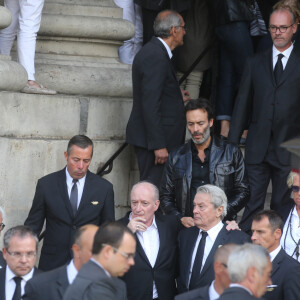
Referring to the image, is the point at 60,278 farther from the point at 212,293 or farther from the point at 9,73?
the point at 9,73

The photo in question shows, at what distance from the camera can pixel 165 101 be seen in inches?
405

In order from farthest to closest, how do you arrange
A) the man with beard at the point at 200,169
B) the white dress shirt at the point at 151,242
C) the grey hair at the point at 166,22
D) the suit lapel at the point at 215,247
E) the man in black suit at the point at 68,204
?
the grey hair at the point at 166,22, the man with beard at the point at 200,169, the man in black suit at the point at 68,204, the white dress shirt at the point at 151,242, the suit lapel at the point at 215,247

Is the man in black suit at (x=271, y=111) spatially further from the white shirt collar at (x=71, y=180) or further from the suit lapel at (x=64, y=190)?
the suit lapel at (x=64, y=190)

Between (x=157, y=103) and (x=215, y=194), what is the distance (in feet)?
5.10

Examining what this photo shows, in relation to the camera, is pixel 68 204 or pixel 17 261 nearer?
pixel 17 261

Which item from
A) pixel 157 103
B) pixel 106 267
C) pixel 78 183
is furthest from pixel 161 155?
pixel 106 267

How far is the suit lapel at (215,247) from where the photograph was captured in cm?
863

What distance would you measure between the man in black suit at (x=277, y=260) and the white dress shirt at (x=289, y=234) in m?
0.35

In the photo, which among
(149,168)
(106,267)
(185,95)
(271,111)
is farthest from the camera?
(185,95)

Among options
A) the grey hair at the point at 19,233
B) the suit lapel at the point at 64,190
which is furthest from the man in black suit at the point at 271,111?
the grey hair at the point at 19,233

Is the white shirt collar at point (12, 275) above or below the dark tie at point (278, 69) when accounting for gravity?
below

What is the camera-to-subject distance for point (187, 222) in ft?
29.6

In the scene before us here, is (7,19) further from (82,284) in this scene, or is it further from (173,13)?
(82,284)

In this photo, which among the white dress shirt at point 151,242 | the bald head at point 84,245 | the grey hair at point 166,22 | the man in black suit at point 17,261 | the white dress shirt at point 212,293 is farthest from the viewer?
the grey hair at point 166,22
